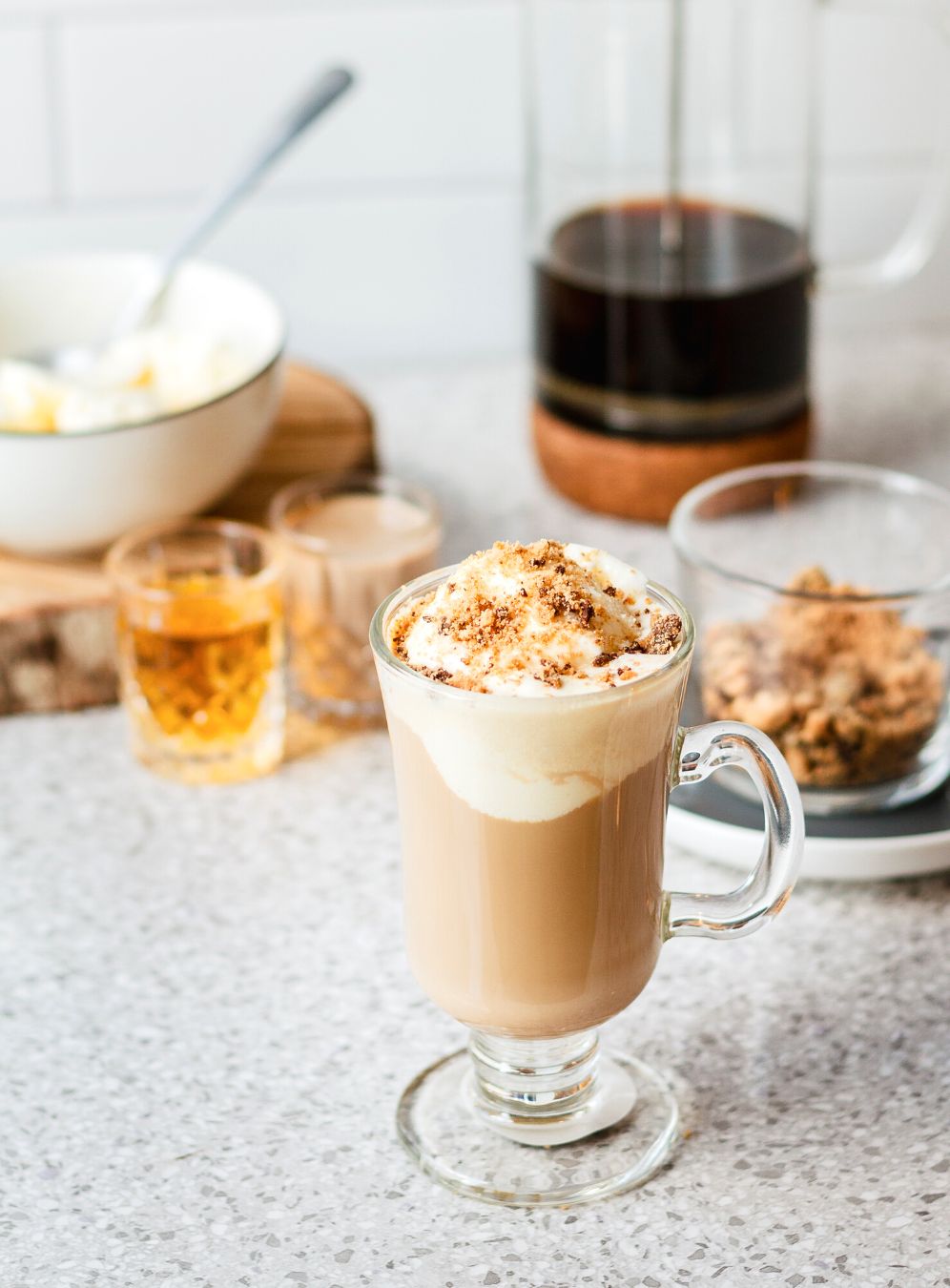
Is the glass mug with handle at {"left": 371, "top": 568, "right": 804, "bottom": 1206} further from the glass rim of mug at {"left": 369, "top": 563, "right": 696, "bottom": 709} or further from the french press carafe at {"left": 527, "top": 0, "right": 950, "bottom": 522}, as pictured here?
the french press carafe at {"left": 527, "top": 0, "right": 950, "bottom": 522}

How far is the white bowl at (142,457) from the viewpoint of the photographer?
106cm

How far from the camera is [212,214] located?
1227 mm

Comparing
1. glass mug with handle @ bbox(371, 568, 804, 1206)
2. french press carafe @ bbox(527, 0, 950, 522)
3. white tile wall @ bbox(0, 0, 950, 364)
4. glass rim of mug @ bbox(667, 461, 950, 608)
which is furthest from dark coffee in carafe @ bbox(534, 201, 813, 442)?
glass mug with handle @ bbox(371, 568, 804, 1206)

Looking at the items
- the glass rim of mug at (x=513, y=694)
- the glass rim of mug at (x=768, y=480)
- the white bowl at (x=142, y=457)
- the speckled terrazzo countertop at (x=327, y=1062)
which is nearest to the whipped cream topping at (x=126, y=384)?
the white bowl at (x=142, y=457)

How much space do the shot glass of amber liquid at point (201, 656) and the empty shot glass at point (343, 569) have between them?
31mm

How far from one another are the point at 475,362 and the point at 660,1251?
43.2 inches

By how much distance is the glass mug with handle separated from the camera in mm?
653

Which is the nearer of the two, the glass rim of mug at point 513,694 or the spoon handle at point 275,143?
the glass rim of mug at point 513,694

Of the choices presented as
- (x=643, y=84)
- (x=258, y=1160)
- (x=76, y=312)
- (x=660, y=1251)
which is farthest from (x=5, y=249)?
(x=660, y=1251)

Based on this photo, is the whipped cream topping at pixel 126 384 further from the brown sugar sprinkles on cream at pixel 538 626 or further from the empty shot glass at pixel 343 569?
the brown sugar sprinkles on cream at pixel 538 626

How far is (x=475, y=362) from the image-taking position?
5.40 ft

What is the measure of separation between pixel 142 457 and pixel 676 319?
0.38m

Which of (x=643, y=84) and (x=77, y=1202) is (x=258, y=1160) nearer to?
(x=77, y=1202)

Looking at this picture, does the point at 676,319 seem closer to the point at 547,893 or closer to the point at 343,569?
the point at 343,569
